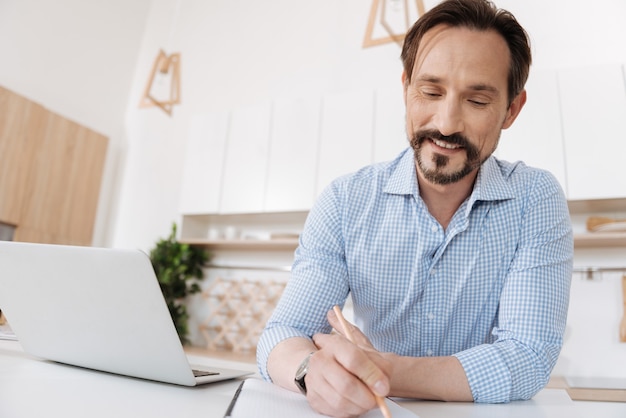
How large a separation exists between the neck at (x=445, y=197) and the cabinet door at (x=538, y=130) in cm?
137

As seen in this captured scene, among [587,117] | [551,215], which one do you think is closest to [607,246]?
[587,117]

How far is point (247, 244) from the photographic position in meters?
2.74

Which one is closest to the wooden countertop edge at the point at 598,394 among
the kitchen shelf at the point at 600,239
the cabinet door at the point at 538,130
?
the kitchen shelf at the point at 600,239

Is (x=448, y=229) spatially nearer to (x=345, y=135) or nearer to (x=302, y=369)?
(x=302, y=369)

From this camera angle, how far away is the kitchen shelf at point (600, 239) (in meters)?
1.97

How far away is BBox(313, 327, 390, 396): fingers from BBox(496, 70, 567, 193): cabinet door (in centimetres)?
187

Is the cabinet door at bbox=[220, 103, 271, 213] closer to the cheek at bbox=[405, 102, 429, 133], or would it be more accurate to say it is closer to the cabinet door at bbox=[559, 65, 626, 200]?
the cabinet door at bbox=[559, 65, 626, 200]

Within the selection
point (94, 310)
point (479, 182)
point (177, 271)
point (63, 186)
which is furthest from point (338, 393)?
point (63, 186)

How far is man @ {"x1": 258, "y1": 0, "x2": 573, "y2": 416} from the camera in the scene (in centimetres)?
79

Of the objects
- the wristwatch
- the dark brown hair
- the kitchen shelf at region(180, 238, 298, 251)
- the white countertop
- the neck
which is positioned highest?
the dark brown hair

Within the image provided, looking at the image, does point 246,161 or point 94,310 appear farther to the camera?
point 246,161

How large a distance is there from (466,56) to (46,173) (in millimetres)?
2741

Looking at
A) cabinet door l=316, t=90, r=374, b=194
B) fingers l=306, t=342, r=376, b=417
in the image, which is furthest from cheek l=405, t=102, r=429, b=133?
cabinet door l=316, t=90, r=374, b=194

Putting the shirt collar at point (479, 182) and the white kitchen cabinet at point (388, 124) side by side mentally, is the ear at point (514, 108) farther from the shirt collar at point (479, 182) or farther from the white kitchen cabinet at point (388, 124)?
the white kitchen cabinet at point (388, 124)
